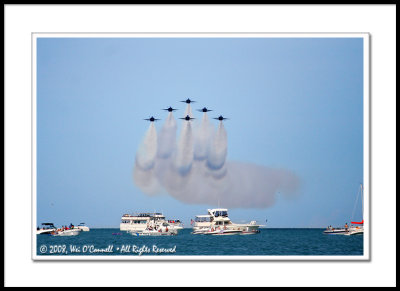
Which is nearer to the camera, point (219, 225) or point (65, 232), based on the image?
point (65, 232)

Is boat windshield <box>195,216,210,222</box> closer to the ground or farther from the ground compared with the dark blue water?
closer to the ground

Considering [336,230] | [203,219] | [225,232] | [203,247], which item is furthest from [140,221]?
[203,247]

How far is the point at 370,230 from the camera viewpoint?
23.7 m

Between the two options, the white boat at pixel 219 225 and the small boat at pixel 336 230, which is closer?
the small boat at pixel 336 230

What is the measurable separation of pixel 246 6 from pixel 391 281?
12.0m

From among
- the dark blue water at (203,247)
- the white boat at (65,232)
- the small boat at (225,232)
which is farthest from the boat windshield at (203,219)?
the white boat at (65,232)

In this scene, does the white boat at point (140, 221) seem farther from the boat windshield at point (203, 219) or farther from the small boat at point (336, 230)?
the small boat at point (336, 230)

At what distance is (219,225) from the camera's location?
6831 centimetres

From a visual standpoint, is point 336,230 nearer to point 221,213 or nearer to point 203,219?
point 221,213

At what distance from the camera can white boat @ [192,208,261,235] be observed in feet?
218

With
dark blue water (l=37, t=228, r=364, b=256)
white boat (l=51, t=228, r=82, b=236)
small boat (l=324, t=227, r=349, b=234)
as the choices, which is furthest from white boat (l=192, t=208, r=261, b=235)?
white boat (l=51, t=228, r=82, b=236)

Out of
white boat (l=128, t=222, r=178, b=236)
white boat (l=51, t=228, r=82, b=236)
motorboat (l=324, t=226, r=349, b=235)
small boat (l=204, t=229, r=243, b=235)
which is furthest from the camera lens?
small boat (l=204, t=229, r=243, b=235)

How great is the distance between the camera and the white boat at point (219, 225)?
66375mm

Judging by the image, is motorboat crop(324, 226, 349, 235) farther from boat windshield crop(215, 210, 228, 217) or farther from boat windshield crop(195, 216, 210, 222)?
boat windshield crop(195, 216, 210, 222)
